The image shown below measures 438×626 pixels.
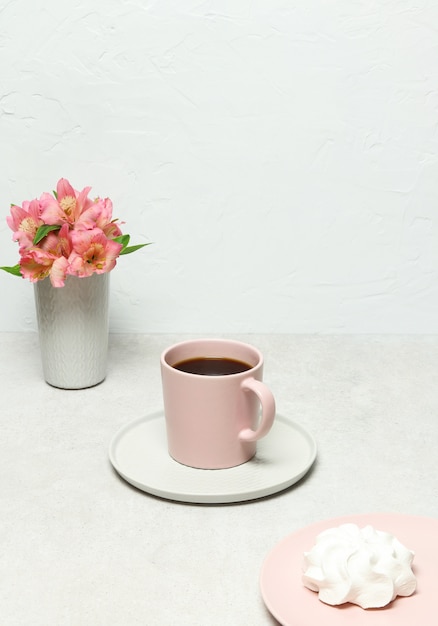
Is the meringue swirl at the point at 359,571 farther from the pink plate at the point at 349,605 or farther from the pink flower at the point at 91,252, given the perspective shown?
the pink flower at the point at 91,252

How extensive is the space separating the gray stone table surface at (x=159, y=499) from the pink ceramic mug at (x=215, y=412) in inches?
2.0

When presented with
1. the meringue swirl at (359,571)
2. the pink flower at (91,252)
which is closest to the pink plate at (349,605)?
the meringue swirl at (359,571)

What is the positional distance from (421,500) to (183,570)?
0.74 feet

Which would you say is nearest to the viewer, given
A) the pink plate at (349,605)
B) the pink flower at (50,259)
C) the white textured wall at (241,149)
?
the pink plate at (349,605)

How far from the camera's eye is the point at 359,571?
52cm

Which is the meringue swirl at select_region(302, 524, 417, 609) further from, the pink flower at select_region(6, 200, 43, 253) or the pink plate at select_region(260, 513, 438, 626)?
the pink flower at select_region(6, 200, 43, 253)

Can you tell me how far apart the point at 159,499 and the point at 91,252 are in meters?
0.30

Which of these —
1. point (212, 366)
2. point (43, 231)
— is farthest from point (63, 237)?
point (212, 366)

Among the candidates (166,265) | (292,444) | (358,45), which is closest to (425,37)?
(358,45)

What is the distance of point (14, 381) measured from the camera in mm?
935

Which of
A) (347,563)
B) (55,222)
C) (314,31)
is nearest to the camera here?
(347,563)

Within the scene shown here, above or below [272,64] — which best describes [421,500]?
below

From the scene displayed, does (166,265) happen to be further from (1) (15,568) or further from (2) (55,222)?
(1) (15,568)

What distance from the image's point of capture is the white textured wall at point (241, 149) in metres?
0.98
